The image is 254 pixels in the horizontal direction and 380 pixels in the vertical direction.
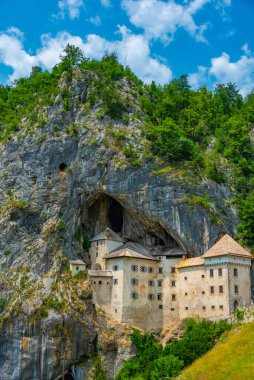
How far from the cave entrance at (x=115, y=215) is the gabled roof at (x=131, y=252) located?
24.3ft

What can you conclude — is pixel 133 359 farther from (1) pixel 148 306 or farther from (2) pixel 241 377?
(2) pixel 241 377

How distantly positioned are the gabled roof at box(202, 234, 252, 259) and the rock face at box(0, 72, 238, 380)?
347cm

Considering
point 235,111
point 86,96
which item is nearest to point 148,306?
point 86,96

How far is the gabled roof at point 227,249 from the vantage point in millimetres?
66250

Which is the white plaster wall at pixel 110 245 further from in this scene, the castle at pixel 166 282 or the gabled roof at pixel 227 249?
the gabled roof at pixel 227 249

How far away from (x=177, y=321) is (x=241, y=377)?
795 inches

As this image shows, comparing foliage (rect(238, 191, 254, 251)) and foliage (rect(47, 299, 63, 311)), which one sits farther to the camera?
foliage (rect(238, 191, 254, 251))

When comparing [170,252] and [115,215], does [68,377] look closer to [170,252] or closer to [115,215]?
[170,252]

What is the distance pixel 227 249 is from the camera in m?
66.4

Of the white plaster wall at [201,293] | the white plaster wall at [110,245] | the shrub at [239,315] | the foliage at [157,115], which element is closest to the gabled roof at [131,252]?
the white plaster wall at [110,245]

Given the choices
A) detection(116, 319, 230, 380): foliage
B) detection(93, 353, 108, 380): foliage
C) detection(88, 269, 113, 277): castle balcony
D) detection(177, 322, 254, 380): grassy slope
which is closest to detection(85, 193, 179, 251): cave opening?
detection(88, 269, 113, 277): castle balcony

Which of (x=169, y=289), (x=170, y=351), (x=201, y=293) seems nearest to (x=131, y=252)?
(x=169, y=289)

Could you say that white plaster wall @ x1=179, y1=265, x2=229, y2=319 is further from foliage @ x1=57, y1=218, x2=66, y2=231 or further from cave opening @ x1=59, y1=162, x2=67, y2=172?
cave opening @ x1=59, y1=162, x2=67, y2=172

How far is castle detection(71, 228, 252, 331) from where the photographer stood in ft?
216
